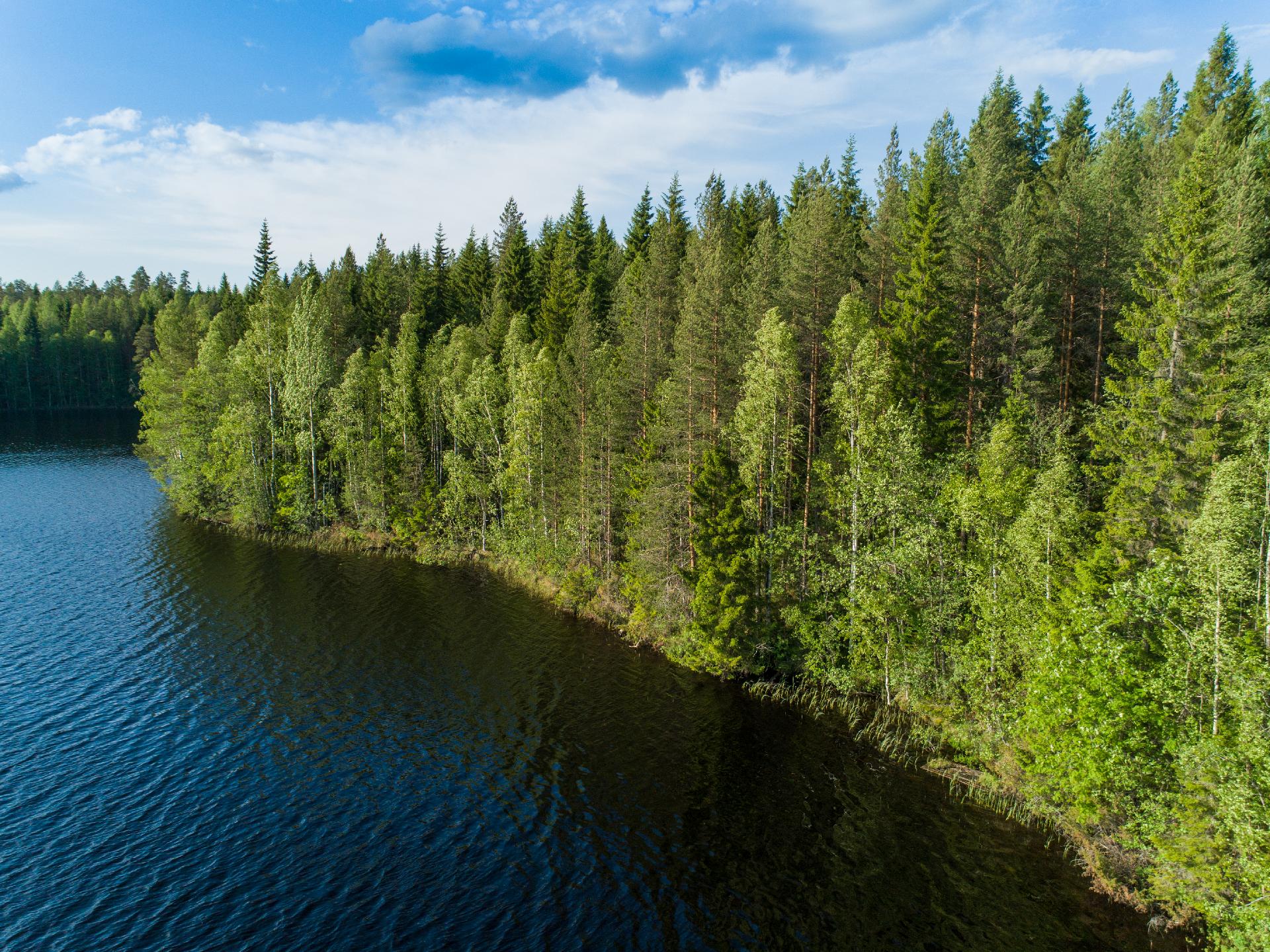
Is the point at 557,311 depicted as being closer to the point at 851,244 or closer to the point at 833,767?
the point at 851,244

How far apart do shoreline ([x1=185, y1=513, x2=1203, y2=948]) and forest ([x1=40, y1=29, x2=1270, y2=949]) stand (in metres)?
0.36

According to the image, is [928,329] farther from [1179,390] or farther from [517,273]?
[517,273]

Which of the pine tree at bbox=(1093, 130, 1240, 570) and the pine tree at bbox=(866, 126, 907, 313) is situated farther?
the pine tree at bbox=(866, 126, 907, 313)

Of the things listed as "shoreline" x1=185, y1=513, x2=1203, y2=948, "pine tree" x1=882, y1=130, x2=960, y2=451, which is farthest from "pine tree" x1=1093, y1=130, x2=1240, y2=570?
"pine tree" x1=882, y1=130, x2=960, y2=451

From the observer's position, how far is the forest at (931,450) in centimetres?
2212

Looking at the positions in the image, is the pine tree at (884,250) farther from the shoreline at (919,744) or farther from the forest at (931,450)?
the shoreline at (919,744)

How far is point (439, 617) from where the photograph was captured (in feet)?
164

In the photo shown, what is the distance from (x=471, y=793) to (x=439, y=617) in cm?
2163

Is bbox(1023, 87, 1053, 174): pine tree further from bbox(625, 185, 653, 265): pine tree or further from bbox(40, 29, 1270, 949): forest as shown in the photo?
bbox(625, 185, 653, 265): pine tree

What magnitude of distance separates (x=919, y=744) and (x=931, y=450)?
1686 cm

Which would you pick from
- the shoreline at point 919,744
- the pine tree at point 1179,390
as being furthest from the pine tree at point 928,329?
the shoreline at point 919,744

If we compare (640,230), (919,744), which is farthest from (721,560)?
(640,230)

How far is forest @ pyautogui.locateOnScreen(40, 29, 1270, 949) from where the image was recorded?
2212 cm

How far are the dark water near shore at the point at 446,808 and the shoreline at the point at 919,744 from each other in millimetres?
795
